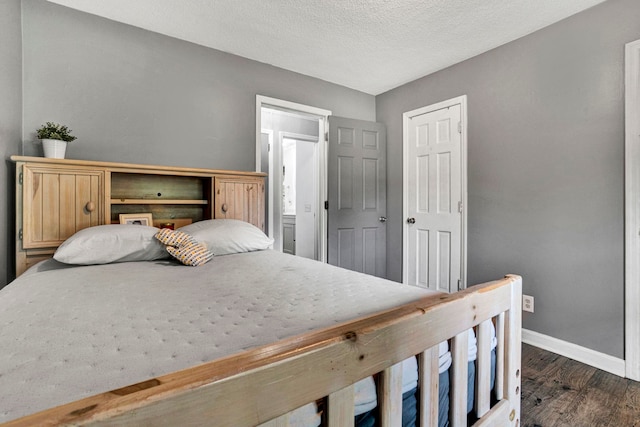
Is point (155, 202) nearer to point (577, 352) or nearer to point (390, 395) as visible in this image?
point (390, 395)

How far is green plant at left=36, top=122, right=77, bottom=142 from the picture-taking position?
191 cm

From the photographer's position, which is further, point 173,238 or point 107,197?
point 107,197

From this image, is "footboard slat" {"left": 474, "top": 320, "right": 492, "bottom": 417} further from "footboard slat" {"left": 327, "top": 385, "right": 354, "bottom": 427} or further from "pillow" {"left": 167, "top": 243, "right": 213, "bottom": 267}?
"pillow" {"left": 167, "top": 243, "right": 213, "bottom": 267}

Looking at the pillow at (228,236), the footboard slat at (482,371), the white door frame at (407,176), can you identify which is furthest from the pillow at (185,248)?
the white door frame at (407,176)

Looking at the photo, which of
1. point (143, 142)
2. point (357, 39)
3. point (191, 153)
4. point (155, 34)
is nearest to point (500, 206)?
point (357, 39)

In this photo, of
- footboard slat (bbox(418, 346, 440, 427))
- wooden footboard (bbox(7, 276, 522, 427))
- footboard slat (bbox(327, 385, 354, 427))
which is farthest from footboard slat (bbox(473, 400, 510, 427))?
footboard slat (bbox(327, 385, 354, 427))

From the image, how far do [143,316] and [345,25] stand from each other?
7.77ft

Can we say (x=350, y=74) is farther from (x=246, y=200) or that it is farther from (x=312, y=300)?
(x=312, y=300)

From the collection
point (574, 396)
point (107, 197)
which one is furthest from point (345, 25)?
point (574, 396)

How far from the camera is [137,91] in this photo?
2340mm

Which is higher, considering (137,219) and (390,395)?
(137,219)

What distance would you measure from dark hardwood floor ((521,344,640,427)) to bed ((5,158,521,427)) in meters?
0.75

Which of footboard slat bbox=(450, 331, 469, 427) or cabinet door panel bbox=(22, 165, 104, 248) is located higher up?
cabinet door panel bbox=(22, 165, 104, 248)

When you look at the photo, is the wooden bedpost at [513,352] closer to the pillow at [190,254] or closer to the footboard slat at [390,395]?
the footboard slat at [390,395]
